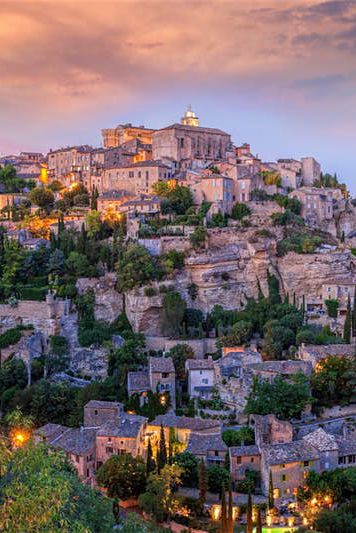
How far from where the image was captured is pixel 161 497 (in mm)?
26562

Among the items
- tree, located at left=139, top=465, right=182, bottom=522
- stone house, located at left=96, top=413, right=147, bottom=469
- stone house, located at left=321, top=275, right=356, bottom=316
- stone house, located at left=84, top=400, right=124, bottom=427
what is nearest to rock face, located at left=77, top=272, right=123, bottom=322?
stone house, located at left=84, top=400, right=124, bottom=427

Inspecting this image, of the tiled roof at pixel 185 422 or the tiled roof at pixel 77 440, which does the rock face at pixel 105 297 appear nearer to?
the tiled roof at pixel 77 440

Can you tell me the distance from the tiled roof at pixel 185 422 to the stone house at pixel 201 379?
3.28 metres

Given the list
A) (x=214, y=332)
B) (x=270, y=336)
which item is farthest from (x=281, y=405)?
(x=214, y=332)

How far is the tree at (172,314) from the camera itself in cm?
4203

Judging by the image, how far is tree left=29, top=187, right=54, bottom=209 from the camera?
5875 cm

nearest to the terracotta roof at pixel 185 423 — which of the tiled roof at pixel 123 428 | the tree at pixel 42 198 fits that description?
the tiled roof at pixel 123 428

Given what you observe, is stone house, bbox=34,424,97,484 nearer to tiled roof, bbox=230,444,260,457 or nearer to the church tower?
tiled roof, bbox=230,444,260,457

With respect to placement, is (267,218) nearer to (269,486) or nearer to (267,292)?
(267,292)

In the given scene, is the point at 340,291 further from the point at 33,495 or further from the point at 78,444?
the point at 33,495

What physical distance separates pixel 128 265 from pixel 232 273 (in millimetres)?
7955

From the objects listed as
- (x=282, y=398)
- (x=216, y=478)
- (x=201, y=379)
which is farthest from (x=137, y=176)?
(x=216, y=478)

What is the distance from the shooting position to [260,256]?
47000 millimetres

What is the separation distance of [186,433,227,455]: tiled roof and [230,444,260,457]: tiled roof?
0.79 m
